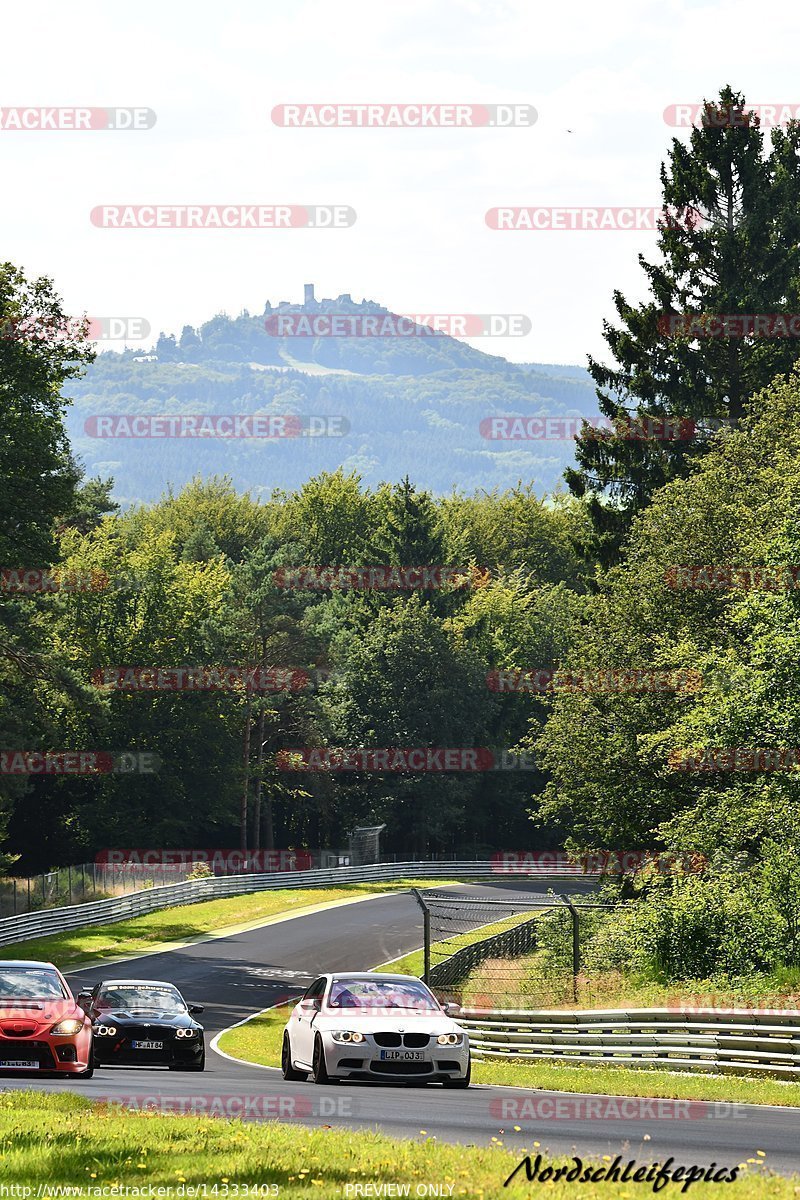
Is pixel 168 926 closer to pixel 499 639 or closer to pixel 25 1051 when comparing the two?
pixel 25 1051

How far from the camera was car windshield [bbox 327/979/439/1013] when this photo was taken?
19.1 m

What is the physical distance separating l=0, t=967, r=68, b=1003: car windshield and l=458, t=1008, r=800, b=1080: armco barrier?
8725mm

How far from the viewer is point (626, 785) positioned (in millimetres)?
42219

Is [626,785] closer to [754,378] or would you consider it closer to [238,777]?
[754,378]

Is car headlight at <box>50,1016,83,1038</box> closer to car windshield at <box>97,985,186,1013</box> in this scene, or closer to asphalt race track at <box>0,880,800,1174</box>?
asphalt race track at <box>0,880,800,1174</box>

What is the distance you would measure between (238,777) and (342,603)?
68.6 ft

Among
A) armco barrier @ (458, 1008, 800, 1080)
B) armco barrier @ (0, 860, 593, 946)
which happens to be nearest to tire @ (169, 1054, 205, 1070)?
armco barrier @ (458, 1008, 800, 1080)

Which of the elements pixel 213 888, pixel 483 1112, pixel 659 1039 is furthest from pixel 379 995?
pixel 213 888

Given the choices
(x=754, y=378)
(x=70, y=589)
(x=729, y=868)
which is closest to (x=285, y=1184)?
(x=729, y=868)

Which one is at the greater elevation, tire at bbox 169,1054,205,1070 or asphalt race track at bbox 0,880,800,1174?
asphalt race track at bbox 0,880,800,1174

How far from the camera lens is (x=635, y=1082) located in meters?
20.3

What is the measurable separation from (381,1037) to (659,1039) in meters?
6.35

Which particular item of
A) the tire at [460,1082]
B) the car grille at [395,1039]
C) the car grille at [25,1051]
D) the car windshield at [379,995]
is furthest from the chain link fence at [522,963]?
the car grille at [25,1051]

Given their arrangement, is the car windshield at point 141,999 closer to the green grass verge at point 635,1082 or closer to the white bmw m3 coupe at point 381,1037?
the white bmw m3 coupe at point 381,1037
